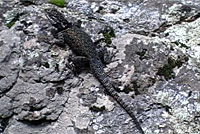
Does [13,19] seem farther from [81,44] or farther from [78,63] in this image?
[78,63]

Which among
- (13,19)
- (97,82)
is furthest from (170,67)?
(13,19)

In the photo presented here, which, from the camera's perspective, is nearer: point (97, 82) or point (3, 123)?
point (3, 123)

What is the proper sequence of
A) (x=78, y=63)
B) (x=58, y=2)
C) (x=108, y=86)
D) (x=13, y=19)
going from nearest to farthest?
(x=108, y=86) < (x=78, y=63) < (x=13, y=19) < (x=58, y=2)

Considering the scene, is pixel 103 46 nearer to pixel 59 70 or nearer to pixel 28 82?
pixel 59 70

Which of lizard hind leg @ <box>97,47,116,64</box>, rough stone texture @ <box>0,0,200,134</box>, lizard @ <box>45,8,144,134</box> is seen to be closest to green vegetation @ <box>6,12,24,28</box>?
rough stone texture @ <box>0,0,200,134</box>

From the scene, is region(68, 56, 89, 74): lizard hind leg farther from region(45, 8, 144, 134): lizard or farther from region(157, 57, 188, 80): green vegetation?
region(157, 57, 188, 80): green vegetation

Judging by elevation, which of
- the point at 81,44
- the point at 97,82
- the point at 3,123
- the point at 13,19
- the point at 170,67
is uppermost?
the point at 13,19

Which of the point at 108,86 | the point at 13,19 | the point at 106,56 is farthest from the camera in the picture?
the point at 13,19
